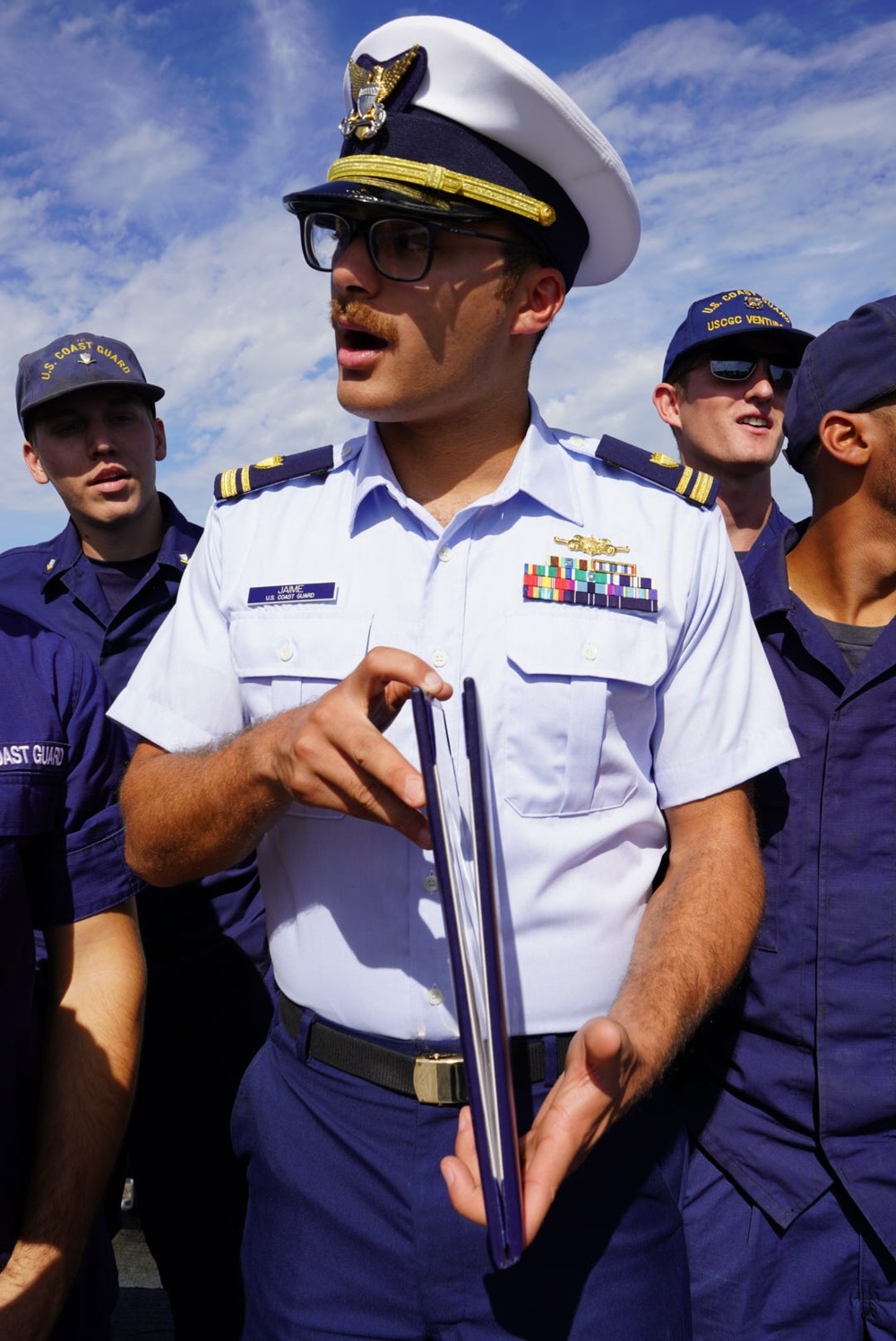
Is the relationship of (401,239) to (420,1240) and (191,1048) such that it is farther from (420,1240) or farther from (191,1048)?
(191,1048)

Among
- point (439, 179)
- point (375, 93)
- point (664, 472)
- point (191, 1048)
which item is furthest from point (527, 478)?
point (191, 1048)

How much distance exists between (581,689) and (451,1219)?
2.68 ft

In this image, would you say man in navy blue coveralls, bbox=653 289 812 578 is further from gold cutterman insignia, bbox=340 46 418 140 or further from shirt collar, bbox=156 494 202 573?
gold cutterman insignia, bbox=340 46 418 140

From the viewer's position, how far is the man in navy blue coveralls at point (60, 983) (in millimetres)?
1807

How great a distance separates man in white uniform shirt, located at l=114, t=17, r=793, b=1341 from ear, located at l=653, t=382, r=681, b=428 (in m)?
2.63

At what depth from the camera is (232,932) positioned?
3527mm

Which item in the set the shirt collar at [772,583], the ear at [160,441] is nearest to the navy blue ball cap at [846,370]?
the shirt collar at [772,583]

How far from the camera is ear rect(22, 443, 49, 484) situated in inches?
177

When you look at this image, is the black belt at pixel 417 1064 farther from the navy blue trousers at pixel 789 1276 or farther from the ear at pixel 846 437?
the ear at pixel 846 437

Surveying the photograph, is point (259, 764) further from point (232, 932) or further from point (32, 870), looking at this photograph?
point (232, 932)

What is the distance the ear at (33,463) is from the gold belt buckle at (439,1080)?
3.40 meters

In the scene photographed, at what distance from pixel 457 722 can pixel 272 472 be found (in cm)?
66

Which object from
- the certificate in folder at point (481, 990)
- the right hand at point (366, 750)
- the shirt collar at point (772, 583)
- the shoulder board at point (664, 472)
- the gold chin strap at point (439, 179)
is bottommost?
the certificate in folder at point (481, 990)

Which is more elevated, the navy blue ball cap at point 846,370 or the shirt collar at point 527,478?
the navy blue ball cap at point 846,370
